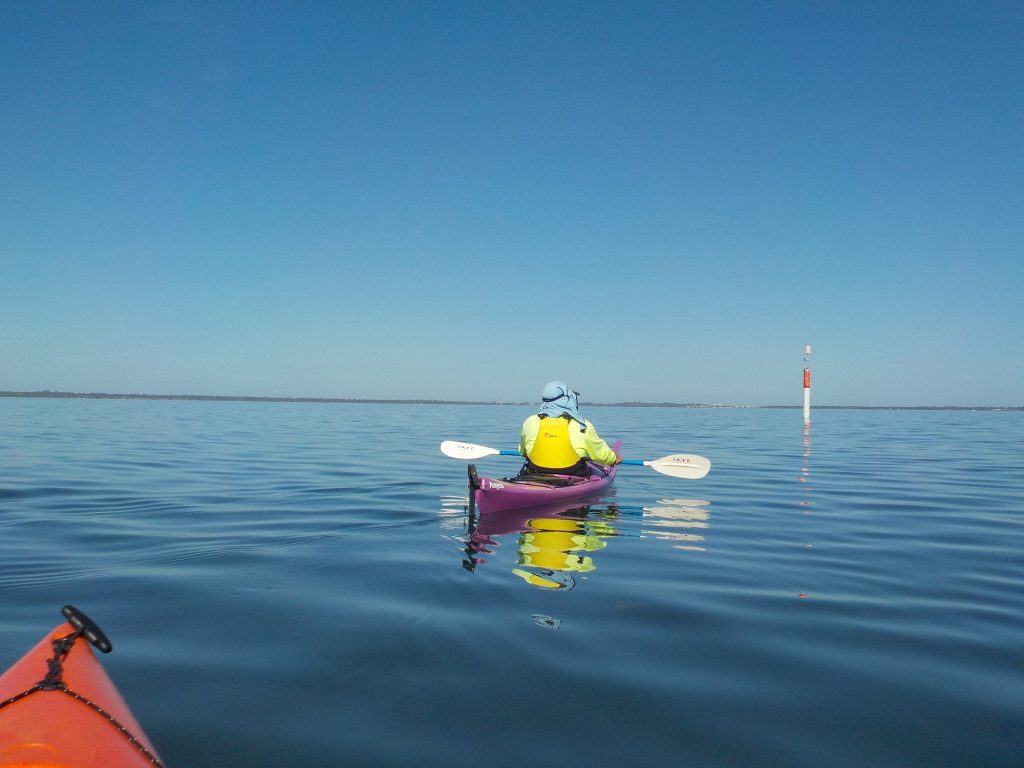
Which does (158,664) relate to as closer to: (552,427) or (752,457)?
(552,427)

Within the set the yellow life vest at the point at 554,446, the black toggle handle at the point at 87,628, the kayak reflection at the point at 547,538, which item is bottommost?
the kayak reflection at the point at 547,538

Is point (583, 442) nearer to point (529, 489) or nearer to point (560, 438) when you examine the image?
point (560, 438)

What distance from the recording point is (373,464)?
1800 cm

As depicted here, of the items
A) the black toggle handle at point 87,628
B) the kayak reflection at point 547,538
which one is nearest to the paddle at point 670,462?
the kayak reflection at point 547,538

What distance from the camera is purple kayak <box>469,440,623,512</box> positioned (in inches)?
381

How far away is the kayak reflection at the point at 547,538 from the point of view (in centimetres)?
709

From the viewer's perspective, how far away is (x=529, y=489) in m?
10.4

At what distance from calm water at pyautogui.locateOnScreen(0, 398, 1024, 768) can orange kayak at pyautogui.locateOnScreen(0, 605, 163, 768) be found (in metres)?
0.65

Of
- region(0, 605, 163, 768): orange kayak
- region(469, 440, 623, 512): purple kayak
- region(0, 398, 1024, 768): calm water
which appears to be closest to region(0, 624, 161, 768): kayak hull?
region(0, 605, 163, 768): orange kayak

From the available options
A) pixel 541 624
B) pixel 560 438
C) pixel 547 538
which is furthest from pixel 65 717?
pixel 560 438

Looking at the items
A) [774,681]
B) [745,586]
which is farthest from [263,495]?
[774,681]

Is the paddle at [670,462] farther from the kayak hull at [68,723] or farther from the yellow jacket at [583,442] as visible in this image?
the kayak hull at [68,723]

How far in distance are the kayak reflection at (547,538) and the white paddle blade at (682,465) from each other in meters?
2.50

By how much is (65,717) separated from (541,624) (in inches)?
132
